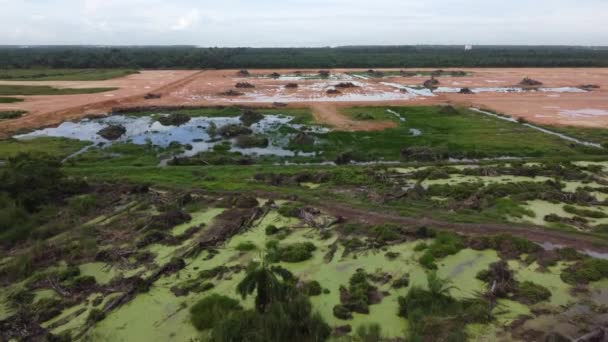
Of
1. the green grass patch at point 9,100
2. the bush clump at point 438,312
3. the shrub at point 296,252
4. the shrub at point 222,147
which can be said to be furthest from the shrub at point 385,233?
the green grass patch at point 9,100

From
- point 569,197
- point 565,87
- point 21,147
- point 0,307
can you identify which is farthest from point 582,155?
point 565,87

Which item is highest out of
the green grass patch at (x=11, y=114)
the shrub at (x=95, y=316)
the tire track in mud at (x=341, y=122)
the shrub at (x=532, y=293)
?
the green grass patch at (x=11, y=114)

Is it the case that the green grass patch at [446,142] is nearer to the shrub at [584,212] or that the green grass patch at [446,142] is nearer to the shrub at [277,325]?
the shrub at [584,212]

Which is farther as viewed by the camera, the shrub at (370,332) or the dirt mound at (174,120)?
the dirt mound at (174,120)

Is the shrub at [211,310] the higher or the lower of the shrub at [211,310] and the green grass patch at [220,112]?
the lower

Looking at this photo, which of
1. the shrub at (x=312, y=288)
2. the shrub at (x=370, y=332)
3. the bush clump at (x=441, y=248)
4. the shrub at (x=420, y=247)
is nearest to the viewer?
the shrub at (x=370, y=332)

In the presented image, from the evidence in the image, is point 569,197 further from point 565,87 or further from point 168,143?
point 565,87
